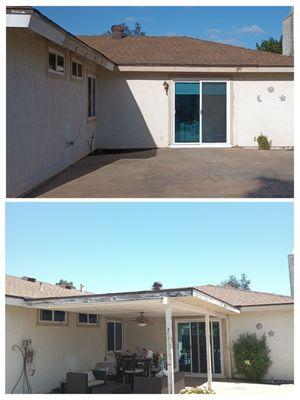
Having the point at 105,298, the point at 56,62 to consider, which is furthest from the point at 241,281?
the point at 105,298

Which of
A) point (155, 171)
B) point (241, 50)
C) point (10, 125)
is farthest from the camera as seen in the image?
point (241, 50)

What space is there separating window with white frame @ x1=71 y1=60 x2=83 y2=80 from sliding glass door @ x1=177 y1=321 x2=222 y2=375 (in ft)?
29.3

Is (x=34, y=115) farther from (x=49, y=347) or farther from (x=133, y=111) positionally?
(x=133, y=111)

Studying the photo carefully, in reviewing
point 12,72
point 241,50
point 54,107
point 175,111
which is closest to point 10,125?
point 12,72

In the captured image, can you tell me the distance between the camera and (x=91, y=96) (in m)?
16.0

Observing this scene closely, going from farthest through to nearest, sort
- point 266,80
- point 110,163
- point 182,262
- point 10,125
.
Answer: point 182,262
point 266,80
point 110,163
point 10,125

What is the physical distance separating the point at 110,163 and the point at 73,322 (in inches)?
174

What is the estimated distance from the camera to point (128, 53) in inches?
701

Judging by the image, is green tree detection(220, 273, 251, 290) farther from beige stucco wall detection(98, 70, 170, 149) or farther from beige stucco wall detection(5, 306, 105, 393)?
beige stucco wall detection(5, 306, 105, 393)

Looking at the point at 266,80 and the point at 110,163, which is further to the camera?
the point at 266,80

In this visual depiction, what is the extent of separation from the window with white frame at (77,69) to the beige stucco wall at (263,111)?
5.30 m

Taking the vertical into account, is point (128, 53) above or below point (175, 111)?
above

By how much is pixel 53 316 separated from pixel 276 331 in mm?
6989

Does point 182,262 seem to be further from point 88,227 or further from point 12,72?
point 12,72
